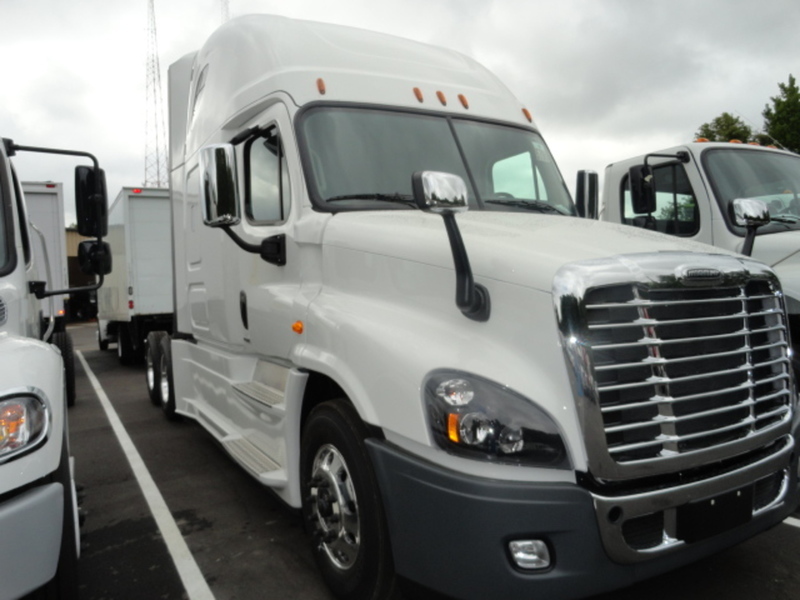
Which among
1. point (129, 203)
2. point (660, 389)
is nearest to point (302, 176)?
point (660, 389)

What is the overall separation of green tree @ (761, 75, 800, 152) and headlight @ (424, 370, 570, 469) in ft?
83.7

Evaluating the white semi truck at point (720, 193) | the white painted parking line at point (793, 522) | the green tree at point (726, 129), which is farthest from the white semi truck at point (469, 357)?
the green tree at point (726, 129)

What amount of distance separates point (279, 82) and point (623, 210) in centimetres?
408

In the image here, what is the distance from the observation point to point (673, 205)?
586cm

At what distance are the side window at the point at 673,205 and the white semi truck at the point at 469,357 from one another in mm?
2093

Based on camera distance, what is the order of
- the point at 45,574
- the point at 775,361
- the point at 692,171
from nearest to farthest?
the point at 45,574 < the point at 775,361 < the point at 692,171

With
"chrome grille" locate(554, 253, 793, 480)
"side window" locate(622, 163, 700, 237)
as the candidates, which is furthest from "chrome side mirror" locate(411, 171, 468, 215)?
"side window" locate(622, 163, 700, 237)

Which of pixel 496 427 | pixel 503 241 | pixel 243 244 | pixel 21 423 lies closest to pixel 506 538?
pixel 496 427

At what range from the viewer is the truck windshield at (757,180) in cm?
567

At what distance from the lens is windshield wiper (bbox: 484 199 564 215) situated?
389 centimetres

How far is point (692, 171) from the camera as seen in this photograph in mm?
5820

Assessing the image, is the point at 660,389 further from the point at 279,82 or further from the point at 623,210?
the point at 623,210

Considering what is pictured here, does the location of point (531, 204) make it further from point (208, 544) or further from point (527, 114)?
point (208, 544)

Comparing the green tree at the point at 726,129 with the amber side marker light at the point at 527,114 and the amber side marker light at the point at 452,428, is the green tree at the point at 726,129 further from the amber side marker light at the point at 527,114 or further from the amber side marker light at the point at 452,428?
the amber side marker light at the point at 452,428
